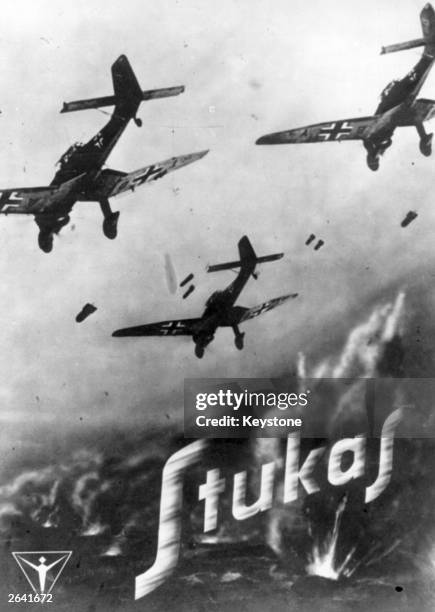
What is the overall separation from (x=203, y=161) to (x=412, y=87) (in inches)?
47.9

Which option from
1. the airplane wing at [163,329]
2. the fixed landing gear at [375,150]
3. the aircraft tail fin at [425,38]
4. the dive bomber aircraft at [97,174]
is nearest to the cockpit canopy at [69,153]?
the dive bomber aircraft at [97,174]

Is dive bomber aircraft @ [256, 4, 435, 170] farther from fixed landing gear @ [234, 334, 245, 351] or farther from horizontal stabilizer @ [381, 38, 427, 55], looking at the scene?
fixed landing gear @ [234, 334, 245, 351]

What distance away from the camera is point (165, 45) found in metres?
2.92

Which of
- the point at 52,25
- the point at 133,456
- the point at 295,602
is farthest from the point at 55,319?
the point at 295,602

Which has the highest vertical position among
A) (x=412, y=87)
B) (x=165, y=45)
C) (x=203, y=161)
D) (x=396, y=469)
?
(x=165, y=45)

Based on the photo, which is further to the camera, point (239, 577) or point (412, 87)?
point (412, 87)

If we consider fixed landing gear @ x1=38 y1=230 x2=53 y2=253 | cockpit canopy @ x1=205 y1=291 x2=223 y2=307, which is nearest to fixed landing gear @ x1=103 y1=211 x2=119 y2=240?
fixed landing gear @ x1=38 y1=230 x2=53 y2=253

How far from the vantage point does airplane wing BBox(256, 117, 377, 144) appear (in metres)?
2.96

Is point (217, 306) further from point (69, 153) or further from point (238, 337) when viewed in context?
point (69, 153)

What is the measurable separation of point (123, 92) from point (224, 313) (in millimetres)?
1302

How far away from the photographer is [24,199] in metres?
2.92

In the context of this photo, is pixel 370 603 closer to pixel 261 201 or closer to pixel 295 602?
pixel 295 602

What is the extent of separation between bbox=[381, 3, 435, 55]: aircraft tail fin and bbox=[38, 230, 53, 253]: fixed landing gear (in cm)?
205

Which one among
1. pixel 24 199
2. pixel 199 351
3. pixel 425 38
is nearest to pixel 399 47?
pixel 425 38
